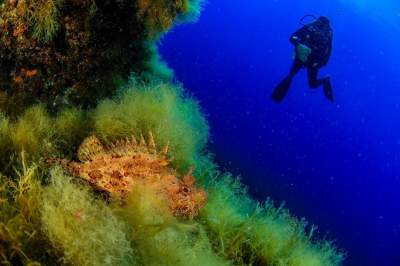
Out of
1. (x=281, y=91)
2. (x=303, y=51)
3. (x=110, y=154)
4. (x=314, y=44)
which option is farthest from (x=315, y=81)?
(x=110, y=154)

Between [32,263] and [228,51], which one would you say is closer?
[32,263]

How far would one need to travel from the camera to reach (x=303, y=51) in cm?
1009

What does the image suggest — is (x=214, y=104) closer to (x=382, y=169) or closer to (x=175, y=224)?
(x=382, y=169)

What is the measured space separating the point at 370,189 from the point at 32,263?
35057 millimetres

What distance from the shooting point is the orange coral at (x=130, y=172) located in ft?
13.6

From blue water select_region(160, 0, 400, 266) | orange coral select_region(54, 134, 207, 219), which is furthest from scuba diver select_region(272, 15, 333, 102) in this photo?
orange coral select_region(54, 134, 207, 219)

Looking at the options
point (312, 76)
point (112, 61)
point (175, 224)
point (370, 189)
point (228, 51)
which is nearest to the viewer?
point (175, 224)

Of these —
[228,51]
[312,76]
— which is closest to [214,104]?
[228,51]

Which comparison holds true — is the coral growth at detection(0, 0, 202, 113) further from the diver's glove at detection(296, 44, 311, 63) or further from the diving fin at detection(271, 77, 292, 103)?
the diving fin at detection(271, 77, 292, 103)

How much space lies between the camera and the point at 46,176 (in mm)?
4121

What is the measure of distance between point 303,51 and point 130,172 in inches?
273

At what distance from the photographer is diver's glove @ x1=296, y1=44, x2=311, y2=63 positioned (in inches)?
397

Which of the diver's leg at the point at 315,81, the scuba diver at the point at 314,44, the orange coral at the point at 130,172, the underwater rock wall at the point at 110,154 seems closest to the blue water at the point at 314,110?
the diver's leg at the point at 315,81

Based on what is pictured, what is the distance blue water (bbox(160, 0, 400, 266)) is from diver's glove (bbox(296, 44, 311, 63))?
659 centimetres
